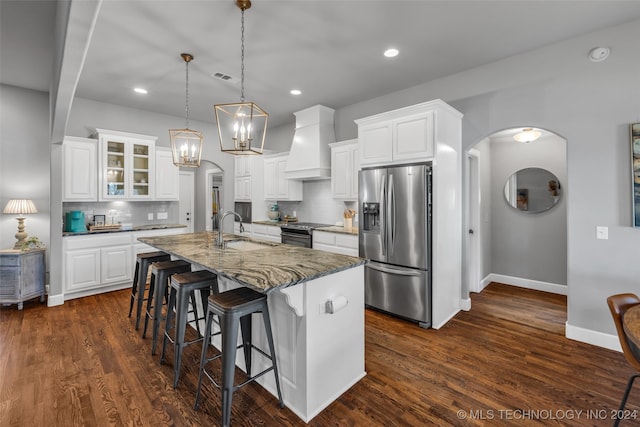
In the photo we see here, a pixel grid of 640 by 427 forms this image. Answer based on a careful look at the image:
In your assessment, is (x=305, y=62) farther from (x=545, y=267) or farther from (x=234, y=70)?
(x=545, y=267)

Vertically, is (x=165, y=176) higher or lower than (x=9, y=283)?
higher

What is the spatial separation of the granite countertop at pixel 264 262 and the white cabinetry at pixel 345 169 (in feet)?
5.64

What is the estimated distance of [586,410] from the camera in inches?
77.7

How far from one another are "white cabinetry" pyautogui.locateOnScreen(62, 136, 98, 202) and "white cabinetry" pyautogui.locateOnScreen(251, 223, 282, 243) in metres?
2.53

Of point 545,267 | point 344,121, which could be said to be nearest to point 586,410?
point 545,267

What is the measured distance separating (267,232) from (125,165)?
97.8 inches

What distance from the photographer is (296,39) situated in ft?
9.41

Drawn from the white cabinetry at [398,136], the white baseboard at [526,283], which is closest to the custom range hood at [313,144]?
the white cabinetry at [398,136]

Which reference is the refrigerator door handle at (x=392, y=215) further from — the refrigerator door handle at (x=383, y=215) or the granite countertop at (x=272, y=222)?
the granite countertop at (x=272, y=222)

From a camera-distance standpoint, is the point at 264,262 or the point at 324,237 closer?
the point at 264,262

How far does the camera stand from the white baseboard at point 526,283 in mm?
4367

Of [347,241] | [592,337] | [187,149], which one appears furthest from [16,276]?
[592,337]

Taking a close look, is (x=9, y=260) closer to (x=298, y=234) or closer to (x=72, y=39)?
(x=72, y=39)

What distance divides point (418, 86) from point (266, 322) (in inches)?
140
